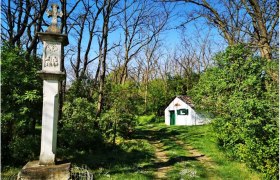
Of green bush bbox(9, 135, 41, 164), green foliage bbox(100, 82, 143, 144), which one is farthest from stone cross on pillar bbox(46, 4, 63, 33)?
green foliage bbox(100, 82, 143, 144)

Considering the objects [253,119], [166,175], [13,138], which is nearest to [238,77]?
[253,119]

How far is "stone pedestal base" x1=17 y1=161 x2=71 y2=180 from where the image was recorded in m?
6.95

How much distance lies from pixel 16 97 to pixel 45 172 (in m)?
3.74

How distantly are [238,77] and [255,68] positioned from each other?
0.86 m

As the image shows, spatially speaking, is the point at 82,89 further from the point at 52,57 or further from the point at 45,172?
the point at 45,172

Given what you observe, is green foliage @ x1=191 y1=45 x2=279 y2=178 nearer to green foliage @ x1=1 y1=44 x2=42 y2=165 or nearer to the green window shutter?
green foliage @ x1=1 y1=44 x2=42 y2=165

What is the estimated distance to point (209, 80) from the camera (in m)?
13.9

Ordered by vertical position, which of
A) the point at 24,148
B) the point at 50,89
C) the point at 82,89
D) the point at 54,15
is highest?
the point at 54,15

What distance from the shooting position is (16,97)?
9531mm

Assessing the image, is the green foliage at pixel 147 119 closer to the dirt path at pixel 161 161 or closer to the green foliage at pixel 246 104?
the dirt path at pixel 161 161

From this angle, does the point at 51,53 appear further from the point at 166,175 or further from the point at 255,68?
the point at 255,68

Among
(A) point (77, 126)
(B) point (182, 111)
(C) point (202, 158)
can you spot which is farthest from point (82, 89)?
(B) point (182, 111)

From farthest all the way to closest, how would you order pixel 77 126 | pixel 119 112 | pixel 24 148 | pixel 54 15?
pixel 119 112 < pixel 77 126 < pixel 24 148 < pixel 54 15

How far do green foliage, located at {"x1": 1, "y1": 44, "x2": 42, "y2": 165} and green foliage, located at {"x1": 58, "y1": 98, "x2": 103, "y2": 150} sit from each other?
107 inches
